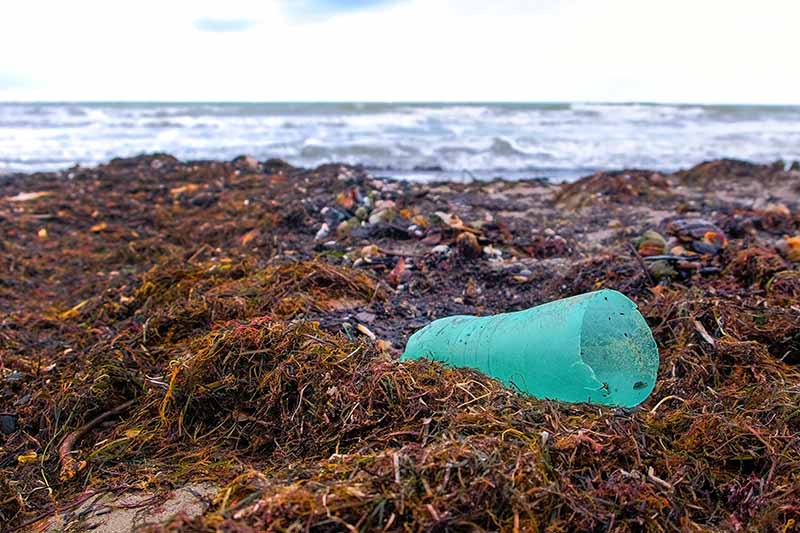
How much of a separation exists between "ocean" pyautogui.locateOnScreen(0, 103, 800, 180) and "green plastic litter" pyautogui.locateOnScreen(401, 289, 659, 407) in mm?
10954

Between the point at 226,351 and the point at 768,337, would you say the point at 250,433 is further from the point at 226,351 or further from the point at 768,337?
the point at 768,337

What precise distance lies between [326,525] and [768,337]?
2.44 meters

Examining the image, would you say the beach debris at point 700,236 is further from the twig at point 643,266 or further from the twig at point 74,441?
the twig at point 74,441

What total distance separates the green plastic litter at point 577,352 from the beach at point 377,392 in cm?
15

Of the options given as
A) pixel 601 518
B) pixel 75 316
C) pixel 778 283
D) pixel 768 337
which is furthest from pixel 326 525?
pixel 75 316

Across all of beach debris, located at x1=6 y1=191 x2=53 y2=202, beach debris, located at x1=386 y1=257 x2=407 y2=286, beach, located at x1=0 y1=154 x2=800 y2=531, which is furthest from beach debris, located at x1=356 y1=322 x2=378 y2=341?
beach debris, located at x1=6 y1=191 x2=53 y2=202

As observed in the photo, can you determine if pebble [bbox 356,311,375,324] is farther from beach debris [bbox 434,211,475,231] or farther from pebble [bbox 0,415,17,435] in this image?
beach debris [bbox 434,211,475,231]

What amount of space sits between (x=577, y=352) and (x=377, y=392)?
2.40ft

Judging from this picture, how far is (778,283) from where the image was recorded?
3.71 meters

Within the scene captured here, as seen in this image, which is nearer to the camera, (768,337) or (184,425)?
(184,425)

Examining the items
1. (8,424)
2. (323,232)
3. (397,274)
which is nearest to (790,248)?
(397,274)

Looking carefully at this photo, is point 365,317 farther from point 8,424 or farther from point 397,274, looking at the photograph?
point 8,424

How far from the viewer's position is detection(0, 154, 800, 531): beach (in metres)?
1.68

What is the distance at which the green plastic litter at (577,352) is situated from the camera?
235 cm
